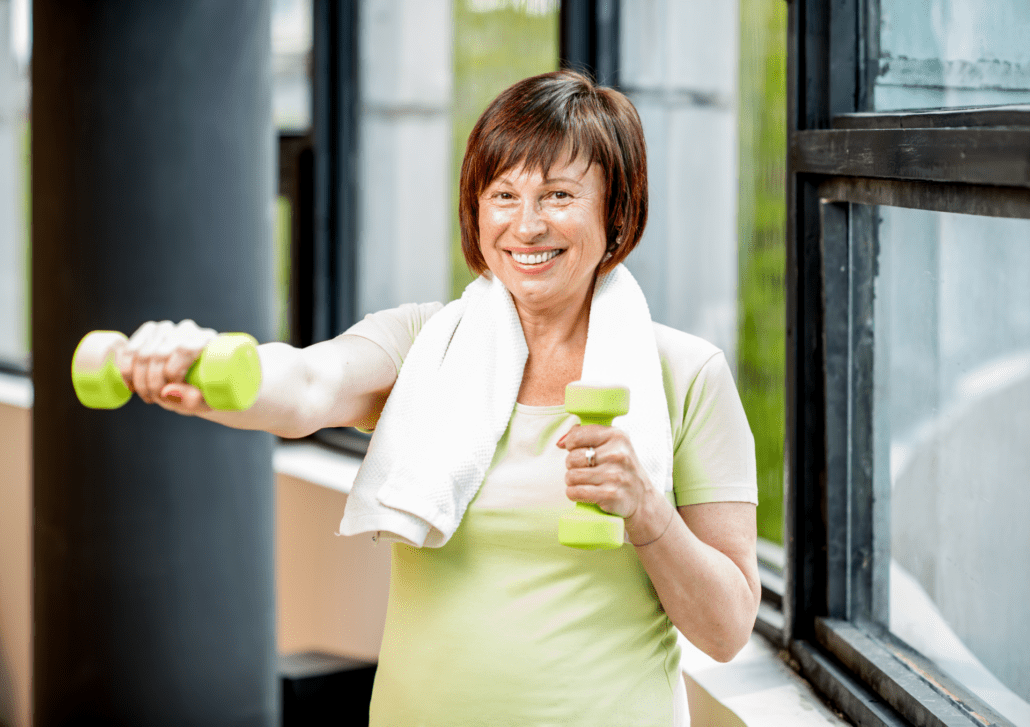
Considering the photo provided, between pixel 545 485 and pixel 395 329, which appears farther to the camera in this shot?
pixel 395 329

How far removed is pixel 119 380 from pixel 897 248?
43.8 inches

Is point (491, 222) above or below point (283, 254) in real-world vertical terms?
below

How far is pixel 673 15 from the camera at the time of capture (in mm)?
2221

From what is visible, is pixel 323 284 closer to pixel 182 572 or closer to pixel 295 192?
pixel 295 192

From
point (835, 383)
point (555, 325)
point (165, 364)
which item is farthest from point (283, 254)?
point (165, 364)

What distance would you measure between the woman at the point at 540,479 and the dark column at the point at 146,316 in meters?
1.03

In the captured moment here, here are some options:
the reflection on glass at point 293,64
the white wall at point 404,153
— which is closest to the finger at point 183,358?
the white wall at point 404,153

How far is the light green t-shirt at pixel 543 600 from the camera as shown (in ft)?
3.73

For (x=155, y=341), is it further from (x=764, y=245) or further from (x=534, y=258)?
(x=764, y=245)

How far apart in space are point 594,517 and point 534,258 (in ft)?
1.05

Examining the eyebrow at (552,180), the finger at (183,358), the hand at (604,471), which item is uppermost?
the eyebrow at (552,180)

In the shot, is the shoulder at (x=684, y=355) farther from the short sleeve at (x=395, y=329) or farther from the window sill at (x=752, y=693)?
the window sill at (x=752, y=693)

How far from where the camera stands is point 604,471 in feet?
3.26

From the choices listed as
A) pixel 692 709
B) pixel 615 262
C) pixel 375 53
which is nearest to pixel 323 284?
pixel 375 53
